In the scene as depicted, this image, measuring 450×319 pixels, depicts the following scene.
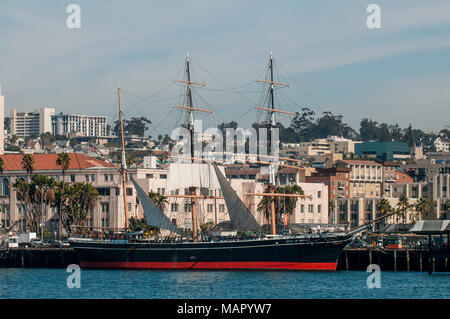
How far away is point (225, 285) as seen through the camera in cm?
7025

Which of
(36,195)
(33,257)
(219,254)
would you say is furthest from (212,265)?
(36,195)

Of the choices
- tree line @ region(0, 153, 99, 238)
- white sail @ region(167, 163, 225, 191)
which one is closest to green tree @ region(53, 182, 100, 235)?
tree line @ region(0, 153, 99, 238)

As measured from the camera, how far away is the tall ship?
285 ft

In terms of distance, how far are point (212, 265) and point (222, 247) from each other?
2.45m

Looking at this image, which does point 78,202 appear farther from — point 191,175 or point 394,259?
point 394,259

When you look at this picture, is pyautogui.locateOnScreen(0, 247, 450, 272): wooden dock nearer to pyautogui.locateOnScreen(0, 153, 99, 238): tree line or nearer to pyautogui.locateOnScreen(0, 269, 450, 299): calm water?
pyautogui.locateOnScreen(0, 269, 450, 299): calm water

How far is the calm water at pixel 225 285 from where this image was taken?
62.1m

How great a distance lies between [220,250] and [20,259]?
100ft

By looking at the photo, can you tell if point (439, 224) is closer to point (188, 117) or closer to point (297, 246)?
point (297, 246)

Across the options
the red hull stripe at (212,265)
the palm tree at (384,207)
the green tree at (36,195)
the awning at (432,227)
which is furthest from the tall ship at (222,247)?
the palm tree at (384,207)

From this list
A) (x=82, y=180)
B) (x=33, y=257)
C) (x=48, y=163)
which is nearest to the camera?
(x=33, y=257)

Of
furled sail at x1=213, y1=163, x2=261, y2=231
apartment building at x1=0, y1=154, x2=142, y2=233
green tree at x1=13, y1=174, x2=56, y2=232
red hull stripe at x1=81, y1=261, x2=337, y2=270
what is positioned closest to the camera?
red hull stripe at x1=81, y1=261, x2=337, y2=270

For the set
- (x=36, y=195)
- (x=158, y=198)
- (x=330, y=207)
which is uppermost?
(x=36, y=195)

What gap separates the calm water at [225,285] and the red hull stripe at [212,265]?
6.79 ft
